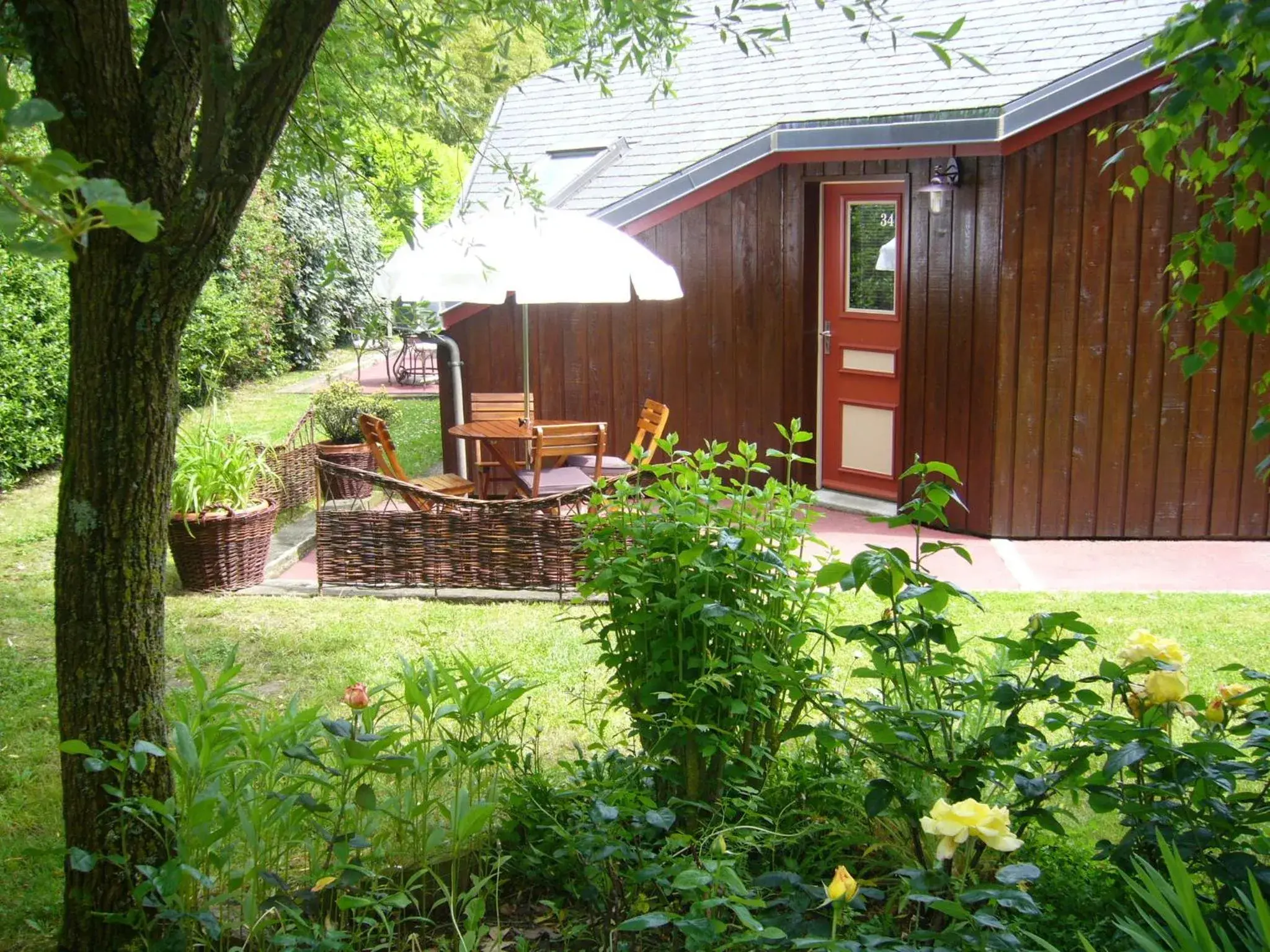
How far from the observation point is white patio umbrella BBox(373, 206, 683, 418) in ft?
25.9

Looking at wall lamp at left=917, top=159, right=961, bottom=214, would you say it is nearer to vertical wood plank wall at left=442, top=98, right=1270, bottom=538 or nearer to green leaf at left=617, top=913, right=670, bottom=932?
vertical wood plank wall at left=442, top=98, right=1270, bottom=538

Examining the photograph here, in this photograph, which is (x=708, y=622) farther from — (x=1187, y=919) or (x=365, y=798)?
(x=1187, y=919)

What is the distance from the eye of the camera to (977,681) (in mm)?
2990

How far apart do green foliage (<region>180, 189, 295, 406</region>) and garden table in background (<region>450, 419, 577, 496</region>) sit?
21.3ft

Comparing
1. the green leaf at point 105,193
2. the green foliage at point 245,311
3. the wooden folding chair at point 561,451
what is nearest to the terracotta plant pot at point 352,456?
the wooden folding chair at point 561,451

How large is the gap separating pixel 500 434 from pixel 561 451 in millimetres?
569

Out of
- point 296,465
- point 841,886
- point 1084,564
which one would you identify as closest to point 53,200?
point 841,886

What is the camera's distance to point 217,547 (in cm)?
785

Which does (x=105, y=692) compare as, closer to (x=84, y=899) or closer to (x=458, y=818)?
(x=84, y=899)

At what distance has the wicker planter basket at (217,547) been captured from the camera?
25.5 feet

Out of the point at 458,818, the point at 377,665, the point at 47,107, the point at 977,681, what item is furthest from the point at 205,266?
the point at 377,665

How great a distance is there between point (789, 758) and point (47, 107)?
2.90 metres

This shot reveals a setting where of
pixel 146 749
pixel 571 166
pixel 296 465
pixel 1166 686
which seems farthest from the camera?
pixel 571 166

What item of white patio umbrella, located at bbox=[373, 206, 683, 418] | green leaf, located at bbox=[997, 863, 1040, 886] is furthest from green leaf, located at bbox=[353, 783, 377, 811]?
white patio umbrella, located at bbox=[373, 206, 683, 418]
